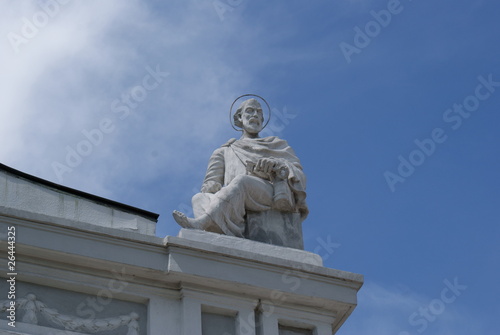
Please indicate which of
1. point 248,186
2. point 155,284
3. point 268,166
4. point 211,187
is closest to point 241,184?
point 248,186

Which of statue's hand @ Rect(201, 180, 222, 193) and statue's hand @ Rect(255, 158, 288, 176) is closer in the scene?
statue's hand @ Rect(255, 158, 288, 176)

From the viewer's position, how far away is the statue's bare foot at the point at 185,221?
13672 millimetres

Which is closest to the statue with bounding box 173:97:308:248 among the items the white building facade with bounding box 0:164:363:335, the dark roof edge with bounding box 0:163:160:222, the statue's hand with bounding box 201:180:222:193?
the statue's hand with bounding box 201:180:222:193

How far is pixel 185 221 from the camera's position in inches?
539

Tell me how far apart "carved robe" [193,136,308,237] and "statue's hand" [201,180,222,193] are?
0.07 meters

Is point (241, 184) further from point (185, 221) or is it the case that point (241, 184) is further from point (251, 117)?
point (251, 117)

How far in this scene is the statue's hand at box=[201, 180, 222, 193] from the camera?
14.7 m

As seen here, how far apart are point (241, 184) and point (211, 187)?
2.01 feet

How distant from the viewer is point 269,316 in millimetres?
13336

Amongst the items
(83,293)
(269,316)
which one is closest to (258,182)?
(269,316)

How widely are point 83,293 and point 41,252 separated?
0.66 meters

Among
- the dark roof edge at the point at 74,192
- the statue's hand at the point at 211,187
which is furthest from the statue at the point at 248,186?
the dark roof edge at the point at 74,192

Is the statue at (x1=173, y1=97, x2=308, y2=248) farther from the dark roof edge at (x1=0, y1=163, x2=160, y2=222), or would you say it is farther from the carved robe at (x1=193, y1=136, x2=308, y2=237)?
the dark roof edge at (x1=0, y1=163, x2=160, y2=222)

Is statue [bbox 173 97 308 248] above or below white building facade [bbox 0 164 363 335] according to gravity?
above
